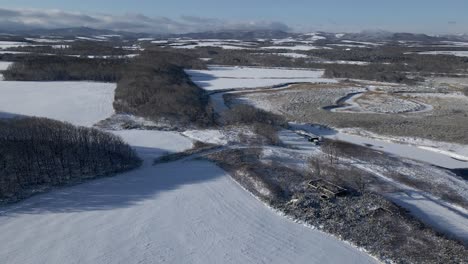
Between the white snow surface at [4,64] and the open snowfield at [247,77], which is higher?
the white snow surface at [4,64]

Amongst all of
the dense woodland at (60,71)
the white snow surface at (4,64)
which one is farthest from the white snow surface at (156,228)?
the white snow surface at (4,64)

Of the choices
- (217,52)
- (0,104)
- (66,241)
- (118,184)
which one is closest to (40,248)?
(66,241)

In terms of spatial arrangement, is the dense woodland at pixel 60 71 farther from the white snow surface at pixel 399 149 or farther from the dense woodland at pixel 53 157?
the white snow surface at pixel 399 149

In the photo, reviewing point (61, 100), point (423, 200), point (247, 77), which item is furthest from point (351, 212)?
point (247, 77)

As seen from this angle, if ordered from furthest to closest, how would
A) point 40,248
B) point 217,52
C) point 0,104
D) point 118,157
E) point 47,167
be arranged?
point 217,52, point 0,104, point 118,157, point 47,167, point 40,248

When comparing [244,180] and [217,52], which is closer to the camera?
[244,180]

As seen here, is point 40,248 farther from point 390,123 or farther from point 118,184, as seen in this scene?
point 390,123

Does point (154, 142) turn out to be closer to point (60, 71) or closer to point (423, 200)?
point (423, 200)
